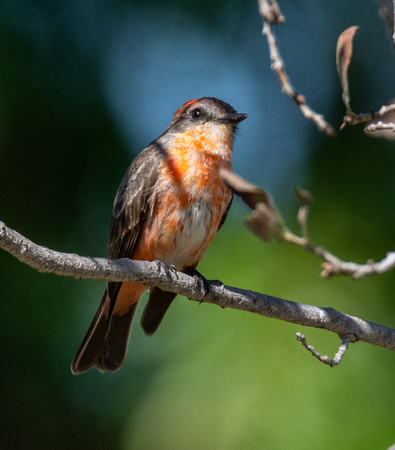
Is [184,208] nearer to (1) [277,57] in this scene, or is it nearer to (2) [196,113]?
(2) [196,113]

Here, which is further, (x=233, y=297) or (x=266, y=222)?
(x=233, y=297)

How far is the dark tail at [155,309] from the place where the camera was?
4875 millimetres

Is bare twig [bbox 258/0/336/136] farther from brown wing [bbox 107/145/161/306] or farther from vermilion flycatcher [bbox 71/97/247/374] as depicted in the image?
brown wing [bbox 107/145/161/306]

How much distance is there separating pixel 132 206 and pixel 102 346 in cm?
107

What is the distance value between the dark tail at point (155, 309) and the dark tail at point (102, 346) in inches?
10.5

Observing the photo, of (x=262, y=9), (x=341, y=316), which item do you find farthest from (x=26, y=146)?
(x=262, y=9)

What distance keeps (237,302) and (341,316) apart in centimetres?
57

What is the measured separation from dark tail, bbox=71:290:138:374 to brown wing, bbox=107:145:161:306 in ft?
1.04

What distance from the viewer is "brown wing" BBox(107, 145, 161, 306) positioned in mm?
4598

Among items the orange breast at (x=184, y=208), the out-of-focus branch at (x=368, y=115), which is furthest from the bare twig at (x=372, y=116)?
the orange breast at (x=184, y=208)

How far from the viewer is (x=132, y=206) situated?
4.65 m

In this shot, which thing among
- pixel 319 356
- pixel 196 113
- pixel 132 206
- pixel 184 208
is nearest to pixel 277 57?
pixel 319 356

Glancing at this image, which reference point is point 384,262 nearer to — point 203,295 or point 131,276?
point 131,276

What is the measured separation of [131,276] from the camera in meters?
3.36
